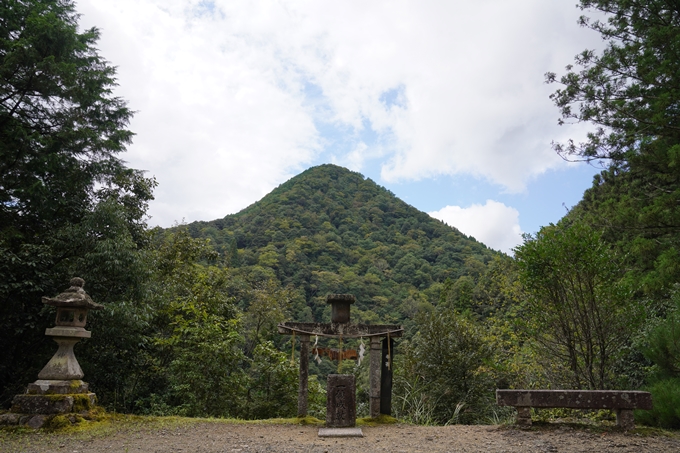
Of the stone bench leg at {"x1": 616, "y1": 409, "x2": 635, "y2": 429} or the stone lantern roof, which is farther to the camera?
the stone lantern roof

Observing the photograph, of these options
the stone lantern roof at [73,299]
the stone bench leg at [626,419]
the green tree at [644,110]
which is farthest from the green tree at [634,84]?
the stone lantern roof at [73,299]

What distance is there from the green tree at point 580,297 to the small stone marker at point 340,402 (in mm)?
3715

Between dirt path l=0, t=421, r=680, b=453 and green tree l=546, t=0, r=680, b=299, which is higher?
green tree l=546, t=0, r=680, b=299

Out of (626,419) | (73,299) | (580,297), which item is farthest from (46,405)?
(580,297)

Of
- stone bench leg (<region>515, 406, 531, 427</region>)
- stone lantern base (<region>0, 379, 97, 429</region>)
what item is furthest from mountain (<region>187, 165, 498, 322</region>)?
stone bench leg (<region>515, 406, 531, 427</region>)

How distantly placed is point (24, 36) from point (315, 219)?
105 ft

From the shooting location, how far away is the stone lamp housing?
6.04 meters

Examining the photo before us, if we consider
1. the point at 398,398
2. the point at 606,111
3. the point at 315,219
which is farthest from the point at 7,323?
the point at 315,219

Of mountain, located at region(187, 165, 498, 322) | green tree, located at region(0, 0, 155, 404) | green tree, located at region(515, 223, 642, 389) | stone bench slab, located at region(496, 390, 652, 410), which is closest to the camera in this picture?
stone bench slab, located at region(496, 390, 652, 410)

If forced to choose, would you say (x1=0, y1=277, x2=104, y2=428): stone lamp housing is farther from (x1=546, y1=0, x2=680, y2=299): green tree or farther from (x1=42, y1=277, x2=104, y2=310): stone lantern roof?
(x1=546, y1=0, x2=680, y2=299): green tree

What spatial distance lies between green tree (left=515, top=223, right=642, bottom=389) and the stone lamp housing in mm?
7670

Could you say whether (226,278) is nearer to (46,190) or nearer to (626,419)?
(46,190)

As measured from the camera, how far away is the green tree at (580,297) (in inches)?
273

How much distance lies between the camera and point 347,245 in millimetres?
38312
